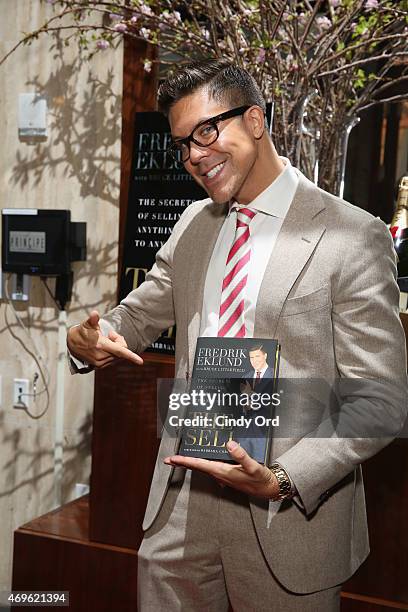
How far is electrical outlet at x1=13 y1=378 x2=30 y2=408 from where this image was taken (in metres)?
2.99

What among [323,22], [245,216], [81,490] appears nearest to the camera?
[245,216]

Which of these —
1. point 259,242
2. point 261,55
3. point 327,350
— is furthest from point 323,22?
point 327,350

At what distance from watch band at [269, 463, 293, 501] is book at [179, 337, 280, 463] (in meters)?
0.05

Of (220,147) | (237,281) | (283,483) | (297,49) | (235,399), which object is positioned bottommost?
(283,483)

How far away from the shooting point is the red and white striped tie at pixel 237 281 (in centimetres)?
143

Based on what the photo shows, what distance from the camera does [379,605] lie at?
2.03 metres

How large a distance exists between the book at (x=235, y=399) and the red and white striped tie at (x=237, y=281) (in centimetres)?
10

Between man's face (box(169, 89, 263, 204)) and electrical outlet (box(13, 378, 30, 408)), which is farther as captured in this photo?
electrical outlet (box(13, 378, 30, 408))

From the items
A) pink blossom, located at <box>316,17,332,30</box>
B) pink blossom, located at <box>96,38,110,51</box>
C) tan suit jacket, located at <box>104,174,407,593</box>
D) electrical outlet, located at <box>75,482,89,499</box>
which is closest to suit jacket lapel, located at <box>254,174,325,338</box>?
tan suit jacket, located at <box>104,174,407,593</box>

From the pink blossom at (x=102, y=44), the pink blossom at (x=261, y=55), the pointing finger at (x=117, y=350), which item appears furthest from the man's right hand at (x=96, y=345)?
the pink blossom at (x=102, y=44)

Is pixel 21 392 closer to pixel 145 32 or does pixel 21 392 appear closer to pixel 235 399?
pixel 145 32

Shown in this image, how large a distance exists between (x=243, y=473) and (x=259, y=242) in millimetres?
446

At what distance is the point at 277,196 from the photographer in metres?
1.49

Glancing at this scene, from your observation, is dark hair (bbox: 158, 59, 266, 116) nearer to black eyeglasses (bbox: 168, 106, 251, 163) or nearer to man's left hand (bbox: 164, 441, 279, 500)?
black eyeglasses (bbox: 168, 106, 251, 163)
